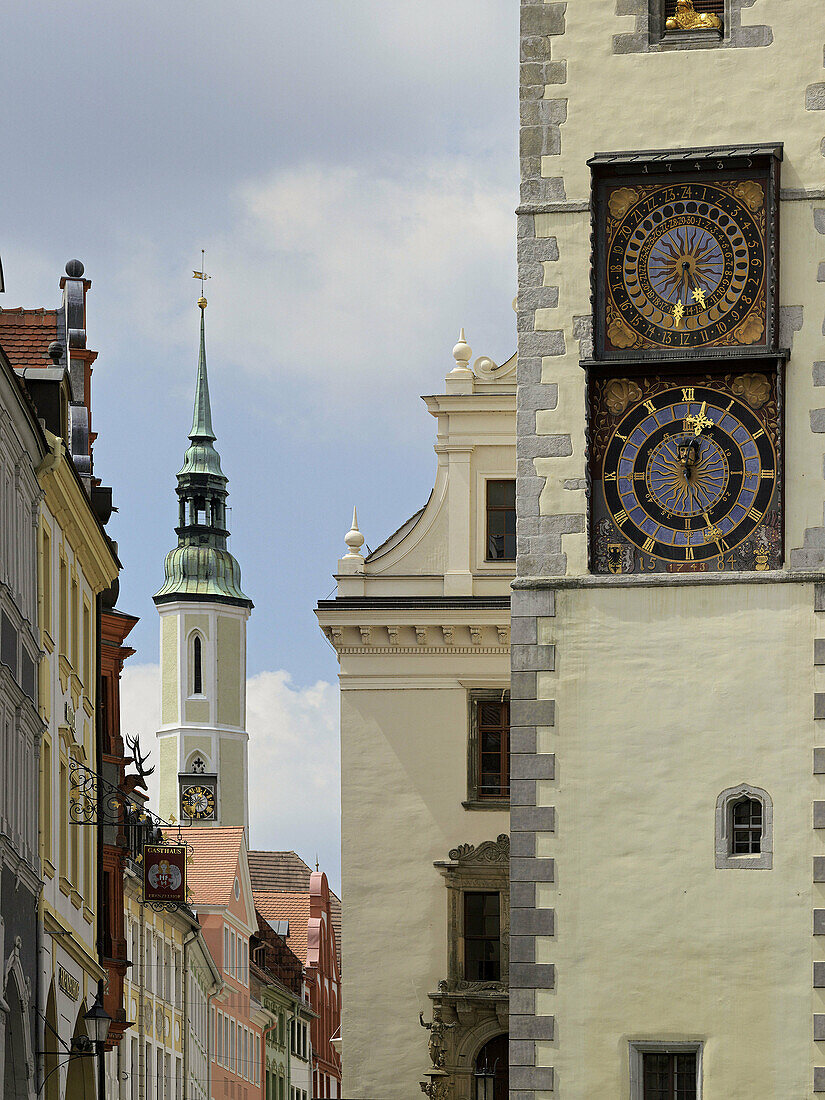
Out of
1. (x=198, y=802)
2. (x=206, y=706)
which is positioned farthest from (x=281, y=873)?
(x=206, y=706)

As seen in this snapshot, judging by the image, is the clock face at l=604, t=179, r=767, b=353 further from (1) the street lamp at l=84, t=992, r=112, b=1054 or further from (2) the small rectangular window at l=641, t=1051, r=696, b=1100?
(1) the street lamp at l=84, t=992, r=112, b=1054

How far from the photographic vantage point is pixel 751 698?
2220 cm

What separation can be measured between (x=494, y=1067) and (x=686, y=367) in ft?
38.2

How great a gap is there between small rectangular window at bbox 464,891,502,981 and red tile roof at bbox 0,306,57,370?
27.7ft

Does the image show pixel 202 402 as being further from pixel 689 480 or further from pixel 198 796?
pixel 689 480

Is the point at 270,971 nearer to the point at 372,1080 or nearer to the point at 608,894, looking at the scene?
the point at 372,1080

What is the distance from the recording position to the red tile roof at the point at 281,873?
9812cm

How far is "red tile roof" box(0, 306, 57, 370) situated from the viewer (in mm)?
28562

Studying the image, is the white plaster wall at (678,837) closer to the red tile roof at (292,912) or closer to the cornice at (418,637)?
the cornice at (418,637)

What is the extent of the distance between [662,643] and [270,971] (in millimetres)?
53653

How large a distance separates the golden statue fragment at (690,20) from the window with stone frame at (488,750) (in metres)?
11.2

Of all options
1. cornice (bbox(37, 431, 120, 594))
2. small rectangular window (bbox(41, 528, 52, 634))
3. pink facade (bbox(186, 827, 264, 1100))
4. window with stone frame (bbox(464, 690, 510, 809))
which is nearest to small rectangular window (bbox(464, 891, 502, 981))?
window with stone frame (bbox(464, 690, 510, 809))

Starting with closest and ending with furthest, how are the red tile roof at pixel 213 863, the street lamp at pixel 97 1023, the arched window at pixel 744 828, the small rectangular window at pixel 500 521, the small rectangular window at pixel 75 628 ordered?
the arched window at pixel 744 828
the street lamp at pixel 97 1023
the small rectangular window at pixel 75 628
the small rectangular window at pixel 500 521
the red tile roof at pixel 213 863

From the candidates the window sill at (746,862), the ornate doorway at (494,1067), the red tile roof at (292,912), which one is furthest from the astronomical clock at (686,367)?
the red tile roof at (292,912)
